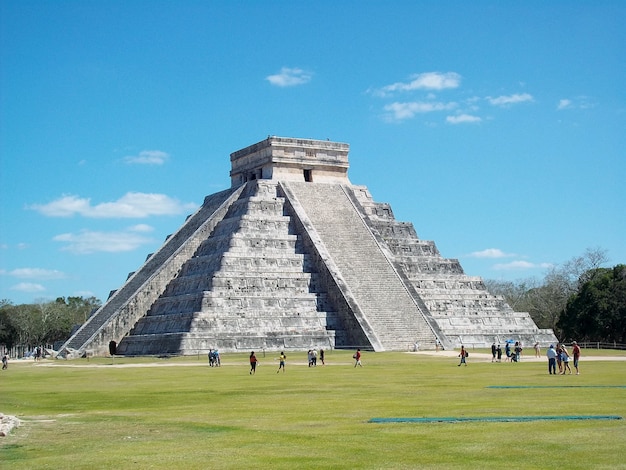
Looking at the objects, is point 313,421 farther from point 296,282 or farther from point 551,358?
point 296,282

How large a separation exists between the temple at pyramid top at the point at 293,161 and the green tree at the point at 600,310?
55.7 ft

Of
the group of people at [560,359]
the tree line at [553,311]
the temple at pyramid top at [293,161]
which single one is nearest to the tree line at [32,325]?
the tree line at [553,311]

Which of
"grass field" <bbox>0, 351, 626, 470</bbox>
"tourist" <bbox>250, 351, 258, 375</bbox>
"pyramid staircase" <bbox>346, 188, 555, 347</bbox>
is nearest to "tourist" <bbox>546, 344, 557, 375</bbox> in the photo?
"grass field" <bbox>0, 351, 626, 470</bbox>

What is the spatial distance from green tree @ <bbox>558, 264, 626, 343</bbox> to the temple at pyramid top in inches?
668

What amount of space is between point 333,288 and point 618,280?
21.6m

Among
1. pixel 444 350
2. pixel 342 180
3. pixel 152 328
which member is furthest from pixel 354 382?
pixel 342 180

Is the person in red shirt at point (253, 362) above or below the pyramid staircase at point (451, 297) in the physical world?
below

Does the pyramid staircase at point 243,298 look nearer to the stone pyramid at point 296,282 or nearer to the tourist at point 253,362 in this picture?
the stone pyramid at point 296,282

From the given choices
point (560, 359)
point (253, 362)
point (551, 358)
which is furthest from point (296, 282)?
point (551, 358)

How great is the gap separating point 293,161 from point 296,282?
9.62 metres

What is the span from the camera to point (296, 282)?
4747 cm

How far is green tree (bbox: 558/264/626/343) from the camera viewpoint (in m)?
57.9

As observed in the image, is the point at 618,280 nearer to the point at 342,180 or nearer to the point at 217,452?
the point at 342,180

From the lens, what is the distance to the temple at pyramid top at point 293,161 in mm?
54031
